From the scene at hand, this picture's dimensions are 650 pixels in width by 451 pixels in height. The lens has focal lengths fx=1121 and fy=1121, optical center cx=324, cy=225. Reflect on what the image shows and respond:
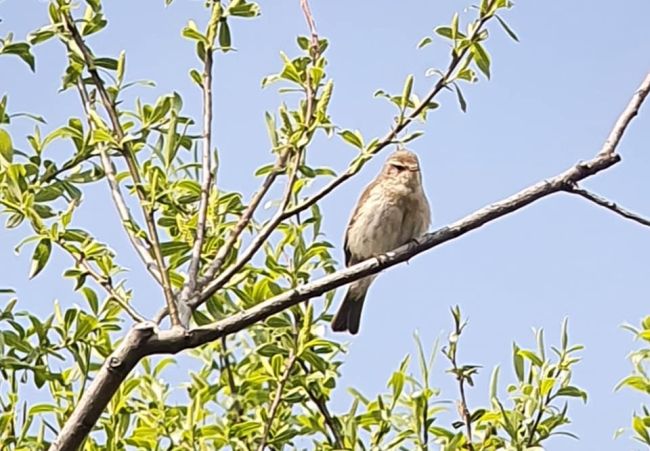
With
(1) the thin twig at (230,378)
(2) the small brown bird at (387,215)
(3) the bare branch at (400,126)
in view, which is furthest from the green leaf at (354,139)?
(2) the small brown bird at (387,215)

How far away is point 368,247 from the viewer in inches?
230

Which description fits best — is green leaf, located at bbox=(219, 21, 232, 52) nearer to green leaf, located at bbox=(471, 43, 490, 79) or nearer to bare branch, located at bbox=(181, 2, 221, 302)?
bare branch, located at bbox=(181, 2, 221, 302)

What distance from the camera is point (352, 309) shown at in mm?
6250

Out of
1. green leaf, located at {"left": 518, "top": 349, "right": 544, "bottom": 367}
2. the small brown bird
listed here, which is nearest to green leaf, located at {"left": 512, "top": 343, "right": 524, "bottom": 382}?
green leaf, located at {"left": 518, "top": 349, "right": 544, "bottom": 367}

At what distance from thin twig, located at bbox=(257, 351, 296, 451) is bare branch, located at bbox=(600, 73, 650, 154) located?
1225 mm

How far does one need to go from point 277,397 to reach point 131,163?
0.90m

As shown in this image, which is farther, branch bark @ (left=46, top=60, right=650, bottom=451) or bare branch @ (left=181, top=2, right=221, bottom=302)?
bare branch @ (left=181, top=2, right=221, bottom=302)

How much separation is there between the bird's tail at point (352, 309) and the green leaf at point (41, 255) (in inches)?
141

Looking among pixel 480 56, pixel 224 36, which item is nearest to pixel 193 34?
pixel 224 36

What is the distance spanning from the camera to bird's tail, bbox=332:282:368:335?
19.9 feet

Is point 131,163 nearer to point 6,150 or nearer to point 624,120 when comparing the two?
point 6,150

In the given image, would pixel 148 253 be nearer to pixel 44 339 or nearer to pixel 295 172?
pixel 295 172

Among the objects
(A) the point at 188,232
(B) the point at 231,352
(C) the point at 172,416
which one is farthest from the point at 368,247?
(A) the point at 188,232

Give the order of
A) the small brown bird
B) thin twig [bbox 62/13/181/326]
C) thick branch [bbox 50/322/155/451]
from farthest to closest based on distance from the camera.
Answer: the small brown bird < thin twig [bbox 62/13/181/326] < thick branch [bbox 50/322/155/451]
